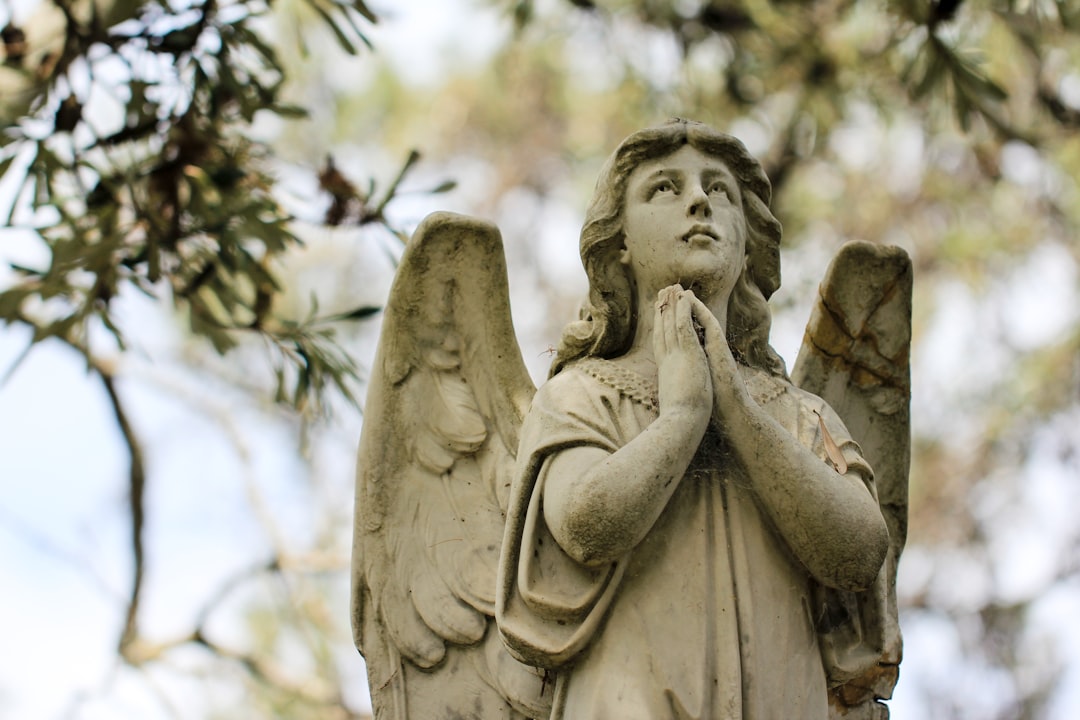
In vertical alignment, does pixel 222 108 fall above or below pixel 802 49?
below

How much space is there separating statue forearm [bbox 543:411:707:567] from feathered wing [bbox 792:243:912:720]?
68 centimetres

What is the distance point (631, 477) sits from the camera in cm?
317

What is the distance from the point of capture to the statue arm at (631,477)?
316 cm

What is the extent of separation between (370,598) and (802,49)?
598 centimetres

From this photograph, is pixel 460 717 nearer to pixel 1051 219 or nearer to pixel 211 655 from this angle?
pixel 211 655

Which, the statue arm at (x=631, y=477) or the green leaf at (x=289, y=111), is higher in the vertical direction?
the green leaf at (x=289, y=111)

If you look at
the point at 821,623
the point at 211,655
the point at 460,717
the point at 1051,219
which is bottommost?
the point at 211,655

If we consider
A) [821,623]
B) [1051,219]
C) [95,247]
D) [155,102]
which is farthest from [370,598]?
[1051,219]

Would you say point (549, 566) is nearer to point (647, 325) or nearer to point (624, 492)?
point (624, 492)

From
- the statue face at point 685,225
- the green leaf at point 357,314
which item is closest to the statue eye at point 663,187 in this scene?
the statue face at point 685,225

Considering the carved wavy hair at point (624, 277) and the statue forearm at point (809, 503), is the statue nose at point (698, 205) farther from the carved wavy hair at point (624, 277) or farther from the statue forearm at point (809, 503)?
the statue forearm at point (809, 503)

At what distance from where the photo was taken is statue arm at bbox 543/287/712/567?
3162mm

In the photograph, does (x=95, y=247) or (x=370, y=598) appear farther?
(x=95, y=247)

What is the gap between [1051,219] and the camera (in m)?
11.3
